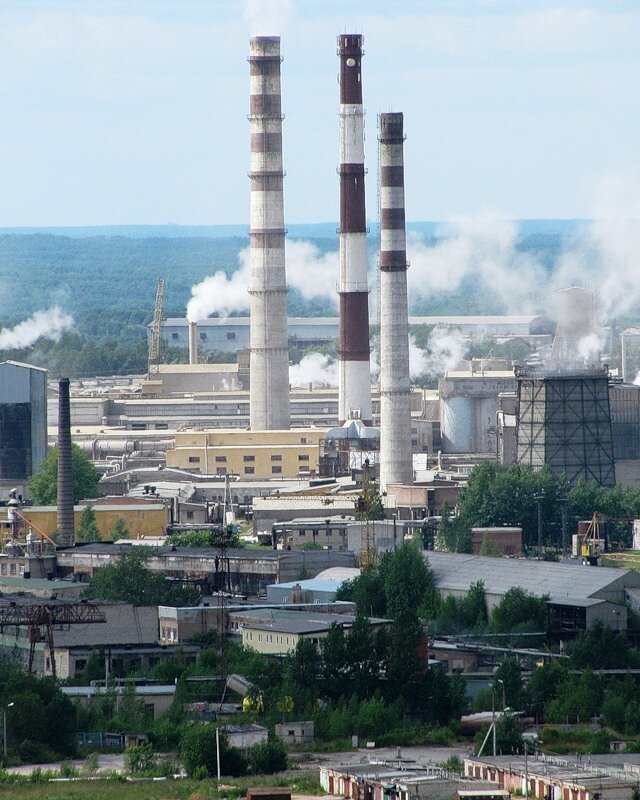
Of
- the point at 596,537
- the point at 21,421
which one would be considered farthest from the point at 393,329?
the point at 596,537

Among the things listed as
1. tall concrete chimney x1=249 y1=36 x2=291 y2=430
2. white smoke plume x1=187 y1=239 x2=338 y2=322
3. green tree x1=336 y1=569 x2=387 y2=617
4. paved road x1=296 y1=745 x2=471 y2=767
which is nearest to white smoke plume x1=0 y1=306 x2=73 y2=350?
white smoke plume x1=187 y1=239 x2=338 y2=322

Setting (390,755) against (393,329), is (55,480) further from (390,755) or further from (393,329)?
(390,755)

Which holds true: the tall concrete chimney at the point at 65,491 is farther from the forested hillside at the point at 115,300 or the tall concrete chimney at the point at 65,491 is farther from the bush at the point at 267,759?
the forested hillside at the point at 115,300

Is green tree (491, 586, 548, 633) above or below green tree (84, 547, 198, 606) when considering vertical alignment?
below

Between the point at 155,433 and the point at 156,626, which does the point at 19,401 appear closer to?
the point at 155,433

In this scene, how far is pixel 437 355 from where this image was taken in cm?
9112

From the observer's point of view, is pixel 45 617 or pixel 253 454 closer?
pixel 45 617

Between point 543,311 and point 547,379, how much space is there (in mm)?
62183

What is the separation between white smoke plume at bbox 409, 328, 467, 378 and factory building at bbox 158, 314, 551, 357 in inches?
150

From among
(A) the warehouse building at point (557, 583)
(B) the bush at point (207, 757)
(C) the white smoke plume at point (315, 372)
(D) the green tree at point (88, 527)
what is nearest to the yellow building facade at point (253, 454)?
(D) the green tree at point (88, 527)

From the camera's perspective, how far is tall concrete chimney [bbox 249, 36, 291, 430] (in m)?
58.6

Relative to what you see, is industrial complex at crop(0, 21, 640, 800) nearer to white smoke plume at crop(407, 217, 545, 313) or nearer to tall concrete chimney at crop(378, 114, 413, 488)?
tall concrete chimney at crop(378, 114, 413, 488)

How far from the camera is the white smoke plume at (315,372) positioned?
8094 centimetres

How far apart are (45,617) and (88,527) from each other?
15748 millimetres
